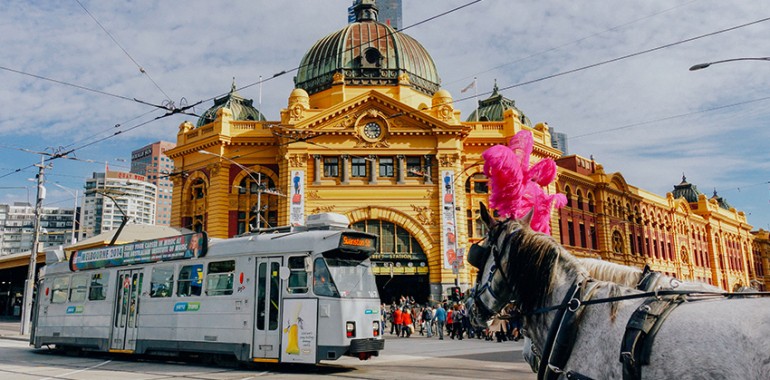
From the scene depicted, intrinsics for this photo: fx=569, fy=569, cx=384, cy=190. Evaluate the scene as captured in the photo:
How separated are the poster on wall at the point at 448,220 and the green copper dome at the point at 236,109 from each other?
1855 centimetres

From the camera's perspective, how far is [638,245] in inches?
2277

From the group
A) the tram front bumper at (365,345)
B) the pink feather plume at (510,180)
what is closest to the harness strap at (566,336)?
the pink feather plume at (510,180)

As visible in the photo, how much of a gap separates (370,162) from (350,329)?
25943mm

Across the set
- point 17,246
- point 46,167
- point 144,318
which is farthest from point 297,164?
point 17,246

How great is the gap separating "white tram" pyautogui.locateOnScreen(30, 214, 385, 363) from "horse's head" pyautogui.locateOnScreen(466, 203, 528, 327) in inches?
359

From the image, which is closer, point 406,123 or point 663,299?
point 663,299

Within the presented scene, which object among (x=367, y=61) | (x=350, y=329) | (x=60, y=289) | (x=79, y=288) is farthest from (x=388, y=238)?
(x=350, y=329)

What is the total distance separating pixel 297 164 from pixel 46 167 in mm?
14763

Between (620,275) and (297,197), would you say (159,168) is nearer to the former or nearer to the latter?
(297,197)

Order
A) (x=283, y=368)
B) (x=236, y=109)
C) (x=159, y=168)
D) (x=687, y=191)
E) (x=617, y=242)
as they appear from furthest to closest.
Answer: (x=159, y=168) < (x=687, y=191) < (x=617, y=242) < (x=236, y=109) < (x=283, y=368)

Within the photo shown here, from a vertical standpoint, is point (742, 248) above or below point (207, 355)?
above

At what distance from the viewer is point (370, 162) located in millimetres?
38969

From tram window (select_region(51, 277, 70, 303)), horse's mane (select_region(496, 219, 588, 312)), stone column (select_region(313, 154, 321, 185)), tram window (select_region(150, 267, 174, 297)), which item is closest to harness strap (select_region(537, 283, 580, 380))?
horse's mane (select_region(496, 219, 588, 312))

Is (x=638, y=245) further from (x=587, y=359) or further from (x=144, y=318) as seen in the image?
(x=587, y=359)
